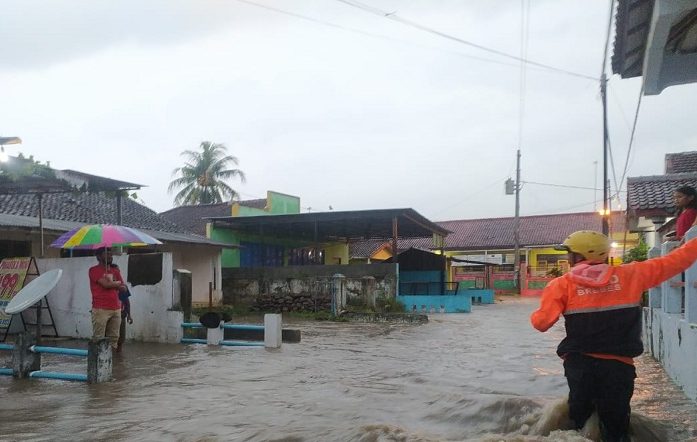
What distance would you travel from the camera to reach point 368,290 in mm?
19172

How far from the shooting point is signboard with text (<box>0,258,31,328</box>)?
421 inches

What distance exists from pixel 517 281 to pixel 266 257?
16.6m

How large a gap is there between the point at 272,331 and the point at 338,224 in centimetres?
1449

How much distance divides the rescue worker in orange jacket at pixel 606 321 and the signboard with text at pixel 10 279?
993cm

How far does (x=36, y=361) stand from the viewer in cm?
749

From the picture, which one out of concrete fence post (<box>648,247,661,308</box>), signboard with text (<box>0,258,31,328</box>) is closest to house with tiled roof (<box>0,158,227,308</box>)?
signboard with text (<box>0,258,31,328</box>)

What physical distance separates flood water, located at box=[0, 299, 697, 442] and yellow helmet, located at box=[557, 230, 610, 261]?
3.73 ft

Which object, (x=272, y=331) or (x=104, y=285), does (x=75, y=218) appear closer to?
(x=272, y=331)

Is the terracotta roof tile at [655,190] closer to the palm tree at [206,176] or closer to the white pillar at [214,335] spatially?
the white pillar at [214,335]

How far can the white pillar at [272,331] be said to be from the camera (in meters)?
10.1

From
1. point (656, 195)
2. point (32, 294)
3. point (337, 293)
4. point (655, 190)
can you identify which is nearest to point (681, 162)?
point (655, 190)

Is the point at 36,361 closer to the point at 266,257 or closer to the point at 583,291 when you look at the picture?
the point at 583,291

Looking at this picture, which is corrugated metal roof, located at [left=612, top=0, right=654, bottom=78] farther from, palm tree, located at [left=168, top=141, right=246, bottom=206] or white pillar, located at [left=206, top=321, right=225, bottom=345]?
palm tree, located at [left=168, top=141, right=246, bottom=206]

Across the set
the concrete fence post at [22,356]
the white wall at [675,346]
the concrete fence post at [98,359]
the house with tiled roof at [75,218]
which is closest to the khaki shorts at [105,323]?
the concrete fence post at [22,356]
